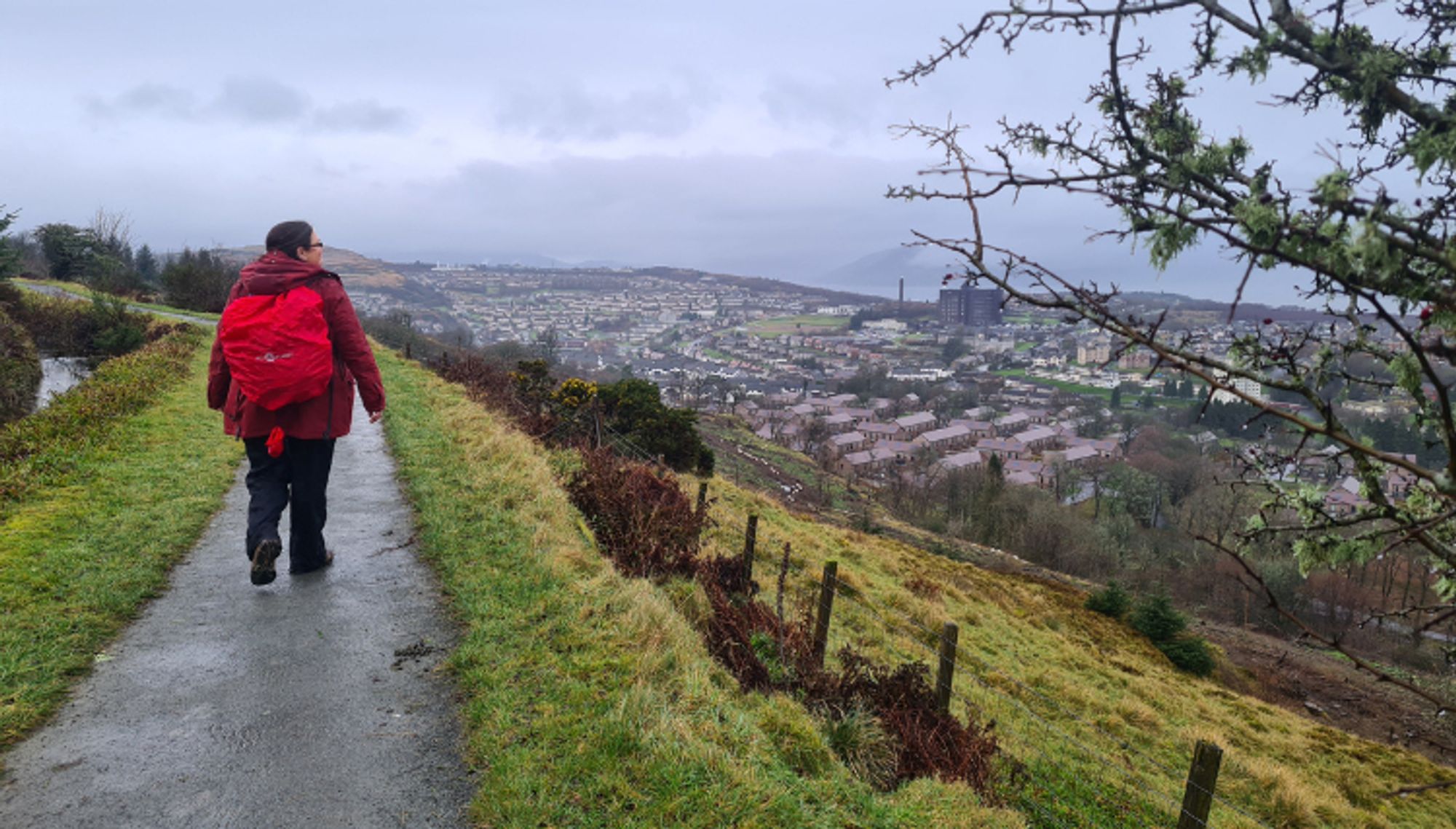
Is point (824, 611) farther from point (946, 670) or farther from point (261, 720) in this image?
point (261, 720)

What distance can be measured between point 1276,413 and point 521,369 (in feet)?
61.3

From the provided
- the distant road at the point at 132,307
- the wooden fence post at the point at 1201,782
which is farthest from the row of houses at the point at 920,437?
the wooden fence post at the point at 1201,782

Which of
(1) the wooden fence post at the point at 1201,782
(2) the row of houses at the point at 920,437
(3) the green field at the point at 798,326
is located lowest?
(2) the row of houses at the point at 920,437

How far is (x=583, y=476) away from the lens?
8539mm

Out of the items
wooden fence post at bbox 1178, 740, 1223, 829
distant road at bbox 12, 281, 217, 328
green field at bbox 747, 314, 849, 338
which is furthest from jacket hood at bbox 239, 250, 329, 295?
green field at bbox 747, 314, 849, 338

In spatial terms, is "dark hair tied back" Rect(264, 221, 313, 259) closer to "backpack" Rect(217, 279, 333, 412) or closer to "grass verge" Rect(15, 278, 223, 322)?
"backpack" Rect(217, 279, 333, 412)

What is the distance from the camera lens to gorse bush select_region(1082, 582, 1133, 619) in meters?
23.7

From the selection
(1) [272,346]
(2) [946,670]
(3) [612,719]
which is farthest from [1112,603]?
(1) [272,346]

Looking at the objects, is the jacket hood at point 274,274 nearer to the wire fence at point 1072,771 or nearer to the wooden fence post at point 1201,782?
the wire fence at point 1072,771

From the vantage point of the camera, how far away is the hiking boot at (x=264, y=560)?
493 centimetres

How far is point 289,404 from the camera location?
493cm

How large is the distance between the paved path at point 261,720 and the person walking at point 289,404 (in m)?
0.56

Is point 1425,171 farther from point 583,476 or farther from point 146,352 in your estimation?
point 146,352

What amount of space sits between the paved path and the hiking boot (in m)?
0.18
